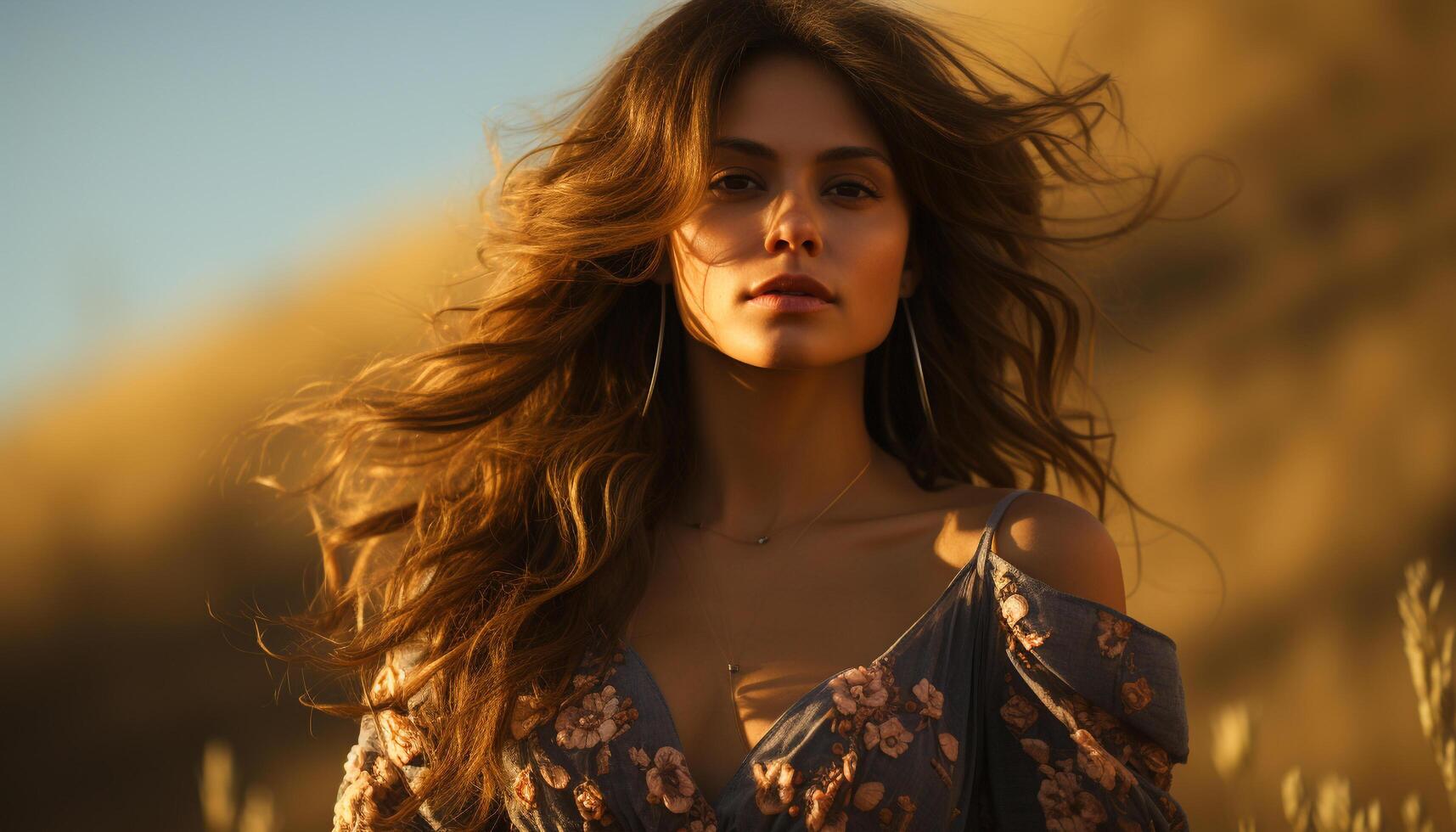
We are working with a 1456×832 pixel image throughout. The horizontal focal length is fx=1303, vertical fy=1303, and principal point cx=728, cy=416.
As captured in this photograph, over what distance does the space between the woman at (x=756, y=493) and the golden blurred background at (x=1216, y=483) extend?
2.55 m

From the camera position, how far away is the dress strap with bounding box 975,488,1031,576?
266cm

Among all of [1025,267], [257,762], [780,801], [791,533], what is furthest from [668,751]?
[257,762]

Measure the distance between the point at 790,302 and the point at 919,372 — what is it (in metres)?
0.58

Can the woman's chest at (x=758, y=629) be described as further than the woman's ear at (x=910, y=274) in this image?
No

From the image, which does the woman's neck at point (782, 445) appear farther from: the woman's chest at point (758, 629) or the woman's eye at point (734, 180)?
the woman's eye at point (734, 180)

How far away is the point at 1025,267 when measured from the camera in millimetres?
3250

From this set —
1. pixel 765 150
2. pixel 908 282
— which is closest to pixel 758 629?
pixel 908 282

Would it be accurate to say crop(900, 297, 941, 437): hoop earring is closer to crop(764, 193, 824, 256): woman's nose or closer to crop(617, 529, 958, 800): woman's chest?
crop(617, 529, 958, 800): woman's chest

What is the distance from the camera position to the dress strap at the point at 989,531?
2.66 metres

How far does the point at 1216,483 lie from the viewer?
22.7 ft

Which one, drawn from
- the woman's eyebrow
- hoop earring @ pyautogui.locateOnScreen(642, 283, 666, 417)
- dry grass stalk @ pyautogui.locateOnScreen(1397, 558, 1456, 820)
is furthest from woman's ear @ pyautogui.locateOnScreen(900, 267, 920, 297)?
dry grass stalk @ pyautogui.locateOnScreen(1397, 558, 1456, 820)

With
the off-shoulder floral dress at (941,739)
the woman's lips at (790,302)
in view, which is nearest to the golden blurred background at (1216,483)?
the woman's lips at (790,302)

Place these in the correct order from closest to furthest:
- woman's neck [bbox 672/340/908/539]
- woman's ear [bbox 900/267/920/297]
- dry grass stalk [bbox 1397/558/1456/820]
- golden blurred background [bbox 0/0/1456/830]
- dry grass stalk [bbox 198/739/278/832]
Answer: dry grass stalk [bbox 1397/558/1456/820] → dry grass stalk [bbox 198/739/278/832] → woman's neck [bbox 672/340/908/539] → woman's ear [bbox 900/267/920/297] → golden blurred background [bbox 0/0/1456/830]

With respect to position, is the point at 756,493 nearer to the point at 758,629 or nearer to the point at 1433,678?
the point at 758,629
